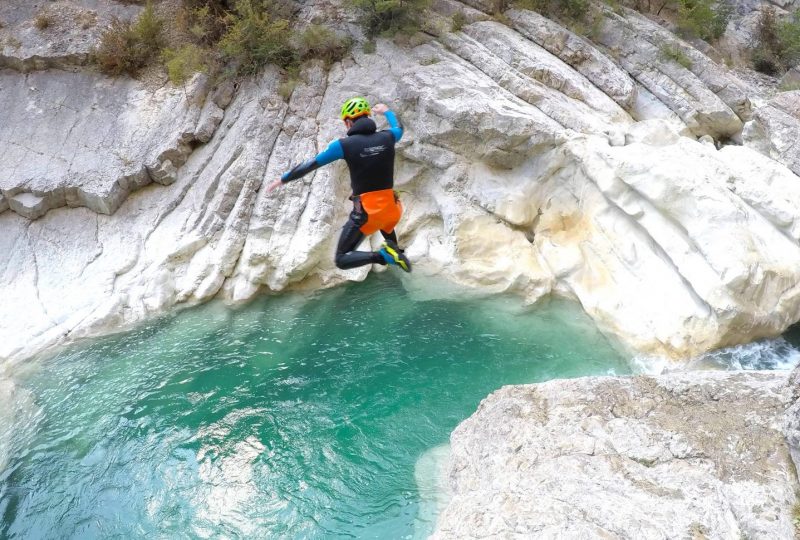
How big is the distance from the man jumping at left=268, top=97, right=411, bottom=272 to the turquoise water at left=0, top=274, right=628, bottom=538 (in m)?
2.18

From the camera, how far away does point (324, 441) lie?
23.1ft

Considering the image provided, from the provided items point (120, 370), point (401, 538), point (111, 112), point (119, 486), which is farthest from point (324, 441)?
point (111, 112)

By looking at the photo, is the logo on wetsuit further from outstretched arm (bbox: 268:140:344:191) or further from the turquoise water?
the turquoise water

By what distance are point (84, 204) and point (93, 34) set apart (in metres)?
4.77

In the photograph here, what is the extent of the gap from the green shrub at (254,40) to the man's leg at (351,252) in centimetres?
735

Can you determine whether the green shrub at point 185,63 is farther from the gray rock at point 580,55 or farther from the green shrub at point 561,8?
the green shrub at point 561,8

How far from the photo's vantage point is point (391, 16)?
1252 cm

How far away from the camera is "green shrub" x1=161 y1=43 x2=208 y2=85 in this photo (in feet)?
40.4

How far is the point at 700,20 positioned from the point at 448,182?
1038cm

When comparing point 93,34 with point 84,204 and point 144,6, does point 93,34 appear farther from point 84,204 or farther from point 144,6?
point 84,204

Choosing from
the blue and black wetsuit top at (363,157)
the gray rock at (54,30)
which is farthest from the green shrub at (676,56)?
the gray rock at (54,30)

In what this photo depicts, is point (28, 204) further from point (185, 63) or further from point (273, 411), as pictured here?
point (273, 411)

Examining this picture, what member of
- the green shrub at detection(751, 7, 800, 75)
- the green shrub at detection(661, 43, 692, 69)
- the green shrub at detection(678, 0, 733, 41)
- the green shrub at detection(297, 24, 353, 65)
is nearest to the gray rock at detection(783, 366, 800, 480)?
the green shrub at detection(661, 43, 692, 69)

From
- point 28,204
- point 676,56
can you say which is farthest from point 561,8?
point 28,204
